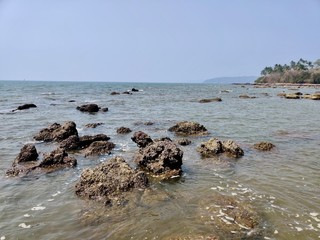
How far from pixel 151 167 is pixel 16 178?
568 centimetres

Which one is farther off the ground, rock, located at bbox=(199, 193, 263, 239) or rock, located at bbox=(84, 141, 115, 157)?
rock, located at bbox=(84, 141, 115, 157)

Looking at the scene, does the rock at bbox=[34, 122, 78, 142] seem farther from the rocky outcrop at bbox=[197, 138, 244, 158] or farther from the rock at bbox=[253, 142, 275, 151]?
the rock at bbox=[253, 142, 275, 151]

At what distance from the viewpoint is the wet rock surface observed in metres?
13.0

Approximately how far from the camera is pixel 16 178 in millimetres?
12531

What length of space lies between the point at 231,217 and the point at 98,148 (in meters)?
9.78

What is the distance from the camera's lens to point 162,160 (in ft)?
43.8

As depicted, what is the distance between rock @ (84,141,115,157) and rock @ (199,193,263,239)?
26.1 ft

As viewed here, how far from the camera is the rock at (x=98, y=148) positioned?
16.4m

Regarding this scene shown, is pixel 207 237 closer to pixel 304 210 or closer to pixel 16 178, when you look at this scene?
pixel 304 210

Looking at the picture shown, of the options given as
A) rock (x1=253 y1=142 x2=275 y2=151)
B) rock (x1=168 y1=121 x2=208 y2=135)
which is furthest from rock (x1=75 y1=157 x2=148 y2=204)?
rock (x1=168 y1=121 x2=208 y2=135)

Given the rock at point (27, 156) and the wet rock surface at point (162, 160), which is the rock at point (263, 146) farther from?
the rock at point (27, 156)

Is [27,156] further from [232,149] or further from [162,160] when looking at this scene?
[232,149]

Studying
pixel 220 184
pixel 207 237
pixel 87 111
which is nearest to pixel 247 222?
pixel 207 237

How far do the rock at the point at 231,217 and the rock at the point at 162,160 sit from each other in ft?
9.93
